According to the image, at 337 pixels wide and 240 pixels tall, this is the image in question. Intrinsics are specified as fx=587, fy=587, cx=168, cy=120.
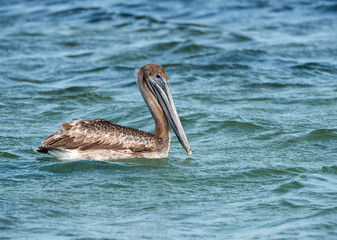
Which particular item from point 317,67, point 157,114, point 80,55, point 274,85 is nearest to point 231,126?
point 157,114

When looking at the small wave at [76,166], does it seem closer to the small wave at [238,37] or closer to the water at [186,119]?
the water at [186,119]

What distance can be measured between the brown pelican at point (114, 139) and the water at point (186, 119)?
0.62 ft

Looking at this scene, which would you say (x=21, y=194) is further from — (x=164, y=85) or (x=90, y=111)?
(x=90, y=111)

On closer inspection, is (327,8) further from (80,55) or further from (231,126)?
(231,126)

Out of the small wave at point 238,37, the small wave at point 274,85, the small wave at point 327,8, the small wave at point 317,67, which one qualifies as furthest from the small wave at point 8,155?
the small wave at point 327,8

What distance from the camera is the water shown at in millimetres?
5145

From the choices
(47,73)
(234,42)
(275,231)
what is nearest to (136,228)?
(275,231)

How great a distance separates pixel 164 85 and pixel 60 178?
6.07 ft

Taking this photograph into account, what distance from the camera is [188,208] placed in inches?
212

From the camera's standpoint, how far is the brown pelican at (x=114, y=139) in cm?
698

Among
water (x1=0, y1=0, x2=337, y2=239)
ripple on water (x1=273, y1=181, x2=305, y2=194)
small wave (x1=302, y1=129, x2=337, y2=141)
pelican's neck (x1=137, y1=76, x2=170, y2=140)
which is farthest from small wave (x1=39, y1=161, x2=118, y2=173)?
small wave (x1=302, y1=129, x2=337, y2=141)

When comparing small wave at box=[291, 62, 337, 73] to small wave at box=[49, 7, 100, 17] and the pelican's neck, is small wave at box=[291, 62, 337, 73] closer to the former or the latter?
the pelican's neck

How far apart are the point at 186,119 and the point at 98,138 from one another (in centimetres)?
237

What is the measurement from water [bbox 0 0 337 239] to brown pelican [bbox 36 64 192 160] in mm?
188
